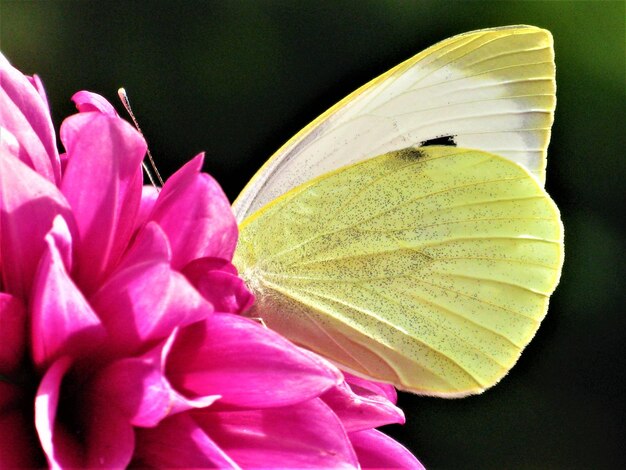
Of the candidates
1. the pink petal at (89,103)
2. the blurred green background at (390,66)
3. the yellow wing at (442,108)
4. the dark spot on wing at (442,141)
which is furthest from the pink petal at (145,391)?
the blurred green background at (390,66)

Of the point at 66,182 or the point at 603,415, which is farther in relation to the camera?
the point at 603,415

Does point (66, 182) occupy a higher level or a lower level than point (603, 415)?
higher

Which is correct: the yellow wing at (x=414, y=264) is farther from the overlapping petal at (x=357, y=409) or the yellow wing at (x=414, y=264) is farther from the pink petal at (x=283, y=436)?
the pink petal at (x=283, y=436)

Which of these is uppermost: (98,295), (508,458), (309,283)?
(98,295)

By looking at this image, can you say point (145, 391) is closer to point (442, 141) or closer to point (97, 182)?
point (97, 182)

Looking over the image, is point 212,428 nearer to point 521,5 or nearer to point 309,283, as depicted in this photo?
point 309,283

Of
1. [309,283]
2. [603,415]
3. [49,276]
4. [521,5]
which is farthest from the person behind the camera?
[603,415]

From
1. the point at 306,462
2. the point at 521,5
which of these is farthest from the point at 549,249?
the point at 521,5

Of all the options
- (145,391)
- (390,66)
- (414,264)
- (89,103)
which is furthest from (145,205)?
(390,66)
